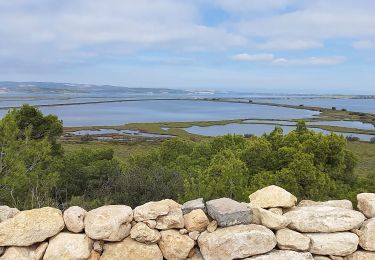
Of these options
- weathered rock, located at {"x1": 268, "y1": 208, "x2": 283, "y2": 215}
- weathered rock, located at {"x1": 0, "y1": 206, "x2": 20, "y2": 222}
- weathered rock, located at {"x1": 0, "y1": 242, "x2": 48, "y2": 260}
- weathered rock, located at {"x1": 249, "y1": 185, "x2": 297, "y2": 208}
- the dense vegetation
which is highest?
weathered rock, located at {"x1": 249, "y1": 185, "x2": 297, "y2": 208}

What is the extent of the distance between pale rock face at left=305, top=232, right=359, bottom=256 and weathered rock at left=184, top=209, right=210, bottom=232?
5.71 ft

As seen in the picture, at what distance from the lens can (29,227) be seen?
5.79 meters

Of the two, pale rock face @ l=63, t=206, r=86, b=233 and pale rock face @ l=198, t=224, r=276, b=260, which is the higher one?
pale rock face @ l=63, t=206, r=86, b=233

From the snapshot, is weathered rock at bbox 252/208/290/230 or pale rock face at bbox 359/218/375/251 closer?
weathered rock at bbox 252/208/290/230

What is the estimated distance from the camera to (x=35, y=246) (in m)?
6.03

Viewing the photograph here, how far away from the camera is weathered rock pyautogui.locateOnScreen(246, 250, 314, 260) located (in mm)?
5773

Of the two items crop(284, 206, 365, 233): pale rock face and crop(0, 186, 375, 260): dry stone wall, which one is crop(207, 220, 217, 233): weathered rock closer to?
crop(0, 186, 375, 260): dry stone wall

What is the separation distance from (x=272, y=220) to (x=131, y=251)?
7.72ft

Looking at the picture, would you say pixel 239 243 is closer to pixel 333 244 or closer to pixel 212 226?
pixel 212 226

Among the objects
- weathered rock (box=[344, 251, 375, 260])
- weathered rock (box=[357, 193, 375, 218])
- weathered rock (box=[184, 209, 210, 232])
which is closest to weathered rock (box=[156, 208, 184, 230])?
weathered rock (box=[184, 209, 210, 232])

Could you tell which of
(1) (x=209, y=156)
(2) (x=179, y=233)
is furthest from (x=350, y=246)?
(1) (x=209, y=156)

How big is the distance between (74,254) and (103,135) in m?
87.6

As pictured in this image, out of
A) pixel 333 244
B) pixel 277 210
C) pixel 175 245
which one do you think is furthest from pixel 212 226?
pixel 333 244

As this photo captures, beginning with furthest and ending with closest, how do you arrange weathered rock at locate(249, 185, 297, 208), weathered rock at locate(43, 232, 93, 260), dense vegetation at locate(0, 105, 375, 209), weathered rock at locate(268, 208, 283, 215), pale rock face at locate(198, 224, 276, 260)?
1. dense vegetation at locate(0, 105, 375, 209)
2. weathered rock at locate(249, 185, 297, 208)
3. weathered rock at locate(268, 208, 283, 215)
4. weathered rock at locate(43, 232, 93, 260)
5. pale rock face at locate(198, 224, 276, 260)
